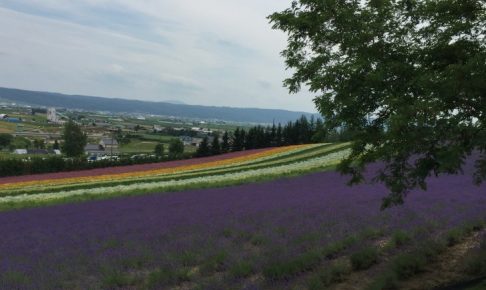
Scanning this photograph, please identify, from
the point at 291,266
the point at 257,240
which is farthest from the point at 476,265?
the point at 257,240

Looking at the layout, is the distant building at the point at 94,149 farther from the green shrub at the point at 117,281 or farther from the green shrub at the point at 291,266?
the green shrub at the point at 291,266

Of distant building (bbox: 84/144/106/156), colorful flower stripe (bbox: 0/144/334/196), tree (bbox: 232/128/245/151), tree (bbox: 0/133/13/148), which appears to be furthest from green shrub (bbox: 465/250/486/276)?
tree (bbox: 0/133/13/148)

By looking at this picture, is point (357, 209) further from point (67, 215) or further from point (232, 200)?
point (67, 215)

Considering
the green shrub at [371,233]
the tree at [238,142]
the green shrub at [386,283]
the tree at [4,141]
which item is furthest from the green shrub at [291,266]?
the tree at [4,141]

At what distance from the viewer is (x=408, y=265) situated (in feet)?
31.8

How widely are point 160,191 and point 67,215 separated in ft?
26.9

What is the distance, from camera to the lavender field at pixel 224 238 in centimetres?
984

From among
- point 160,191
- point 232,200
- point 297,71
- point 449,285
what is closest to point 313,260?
point 449,285

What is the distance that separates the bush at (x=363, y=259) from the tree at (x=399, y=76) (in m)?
1.47

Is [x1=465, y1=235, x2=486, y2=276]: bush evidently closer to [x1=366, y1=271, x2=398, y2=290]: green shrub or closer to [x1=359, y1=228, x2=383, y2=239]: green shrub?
[x1=366, y1=271, x2=398, y2=290]: green shrub

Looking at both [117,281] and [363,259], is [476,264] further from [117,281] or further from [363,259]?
[117,281]

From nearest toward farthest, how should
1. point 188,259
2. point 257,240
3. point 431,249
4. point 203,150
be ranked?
point 431,249 → point 188,259 → point 257,240 → point 203,150

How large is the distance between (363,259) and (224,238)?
13.4 ft

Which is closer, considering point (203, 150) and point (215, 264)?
point (215, 264)
